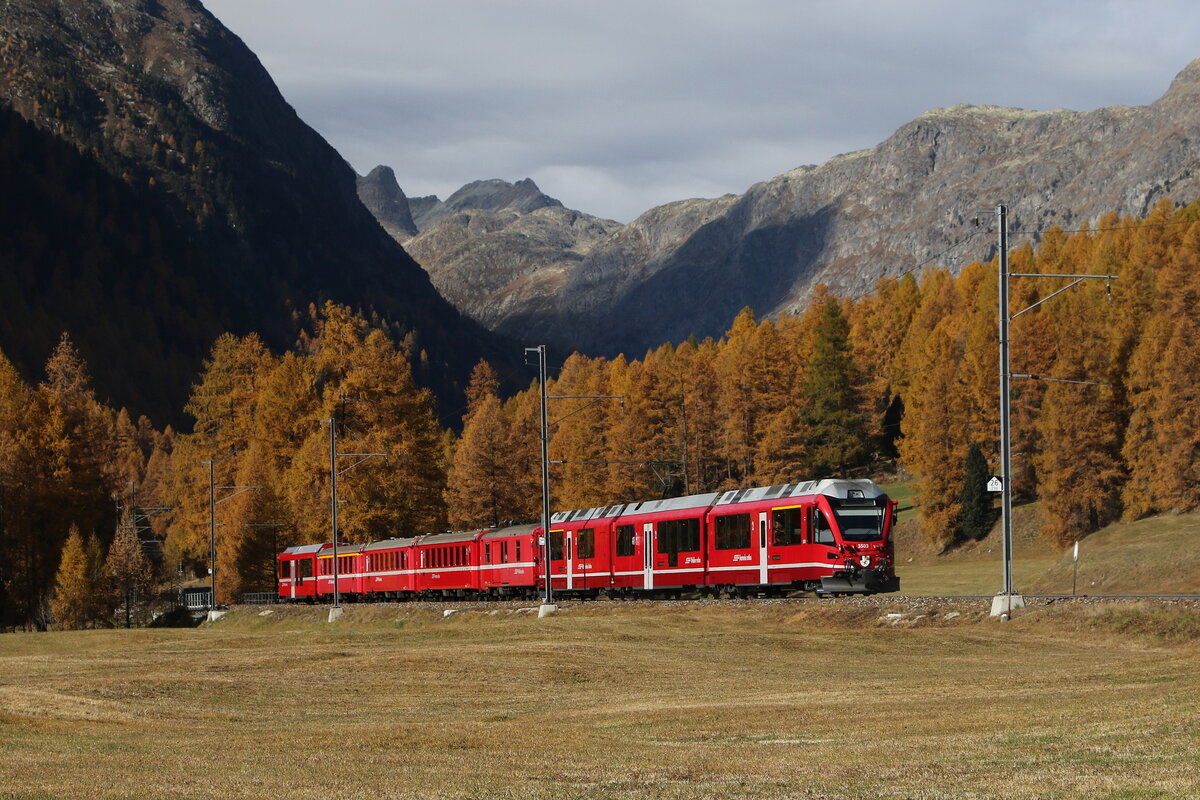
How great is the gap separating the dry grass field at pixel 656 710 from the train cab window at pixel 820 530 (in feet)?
10.4

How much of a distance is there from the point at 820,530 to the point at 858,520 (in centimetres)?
113

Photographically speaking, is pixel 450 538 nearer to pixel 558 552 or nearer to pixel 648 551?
pixel 558 552

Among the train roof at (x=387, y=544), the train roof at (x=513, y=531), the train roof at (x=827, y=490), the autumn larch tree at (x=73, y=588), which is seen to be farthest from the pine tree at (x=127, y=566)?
the train roof at (x=827, y=490)

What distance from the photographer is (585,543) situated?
56406 mm

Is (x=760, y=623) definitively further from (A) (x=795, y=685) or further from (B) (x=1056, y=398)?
(B) (x=1056, y=398)

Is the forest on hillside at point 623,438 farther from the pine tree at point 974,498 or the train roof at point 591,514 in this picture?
the train roof at point 591,514

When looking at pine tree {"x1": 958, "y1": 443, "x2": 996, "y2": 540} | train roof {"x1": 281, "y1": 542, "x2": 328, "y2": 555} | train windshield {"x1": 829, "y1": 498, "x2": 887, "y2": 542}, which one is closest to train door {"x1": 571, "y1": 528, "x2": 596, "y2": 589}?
train windshield {"x1": 829, "y1": 498, "x2": 887, "y2": 542}

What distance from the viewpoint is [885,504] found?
43.4 meters

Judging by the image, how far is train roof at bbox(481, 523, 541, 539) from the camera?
60406 mm

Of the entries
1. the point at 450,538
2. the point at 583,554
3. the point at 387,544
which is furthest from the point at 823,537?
the point at 387,544

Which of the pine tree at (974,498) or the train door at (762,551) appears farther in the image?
the pine tree at (974,498)

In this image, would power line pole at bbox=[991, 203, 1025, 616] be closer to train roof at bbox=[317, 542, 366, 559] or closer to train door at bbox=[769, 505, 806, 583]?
train door at bbox=[769, 505, 806, 583]

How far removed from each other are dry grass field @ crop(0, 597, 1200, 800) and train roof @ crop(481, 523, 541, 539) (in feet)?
59.7

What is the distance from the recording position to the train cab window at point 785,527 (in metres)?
43.5
